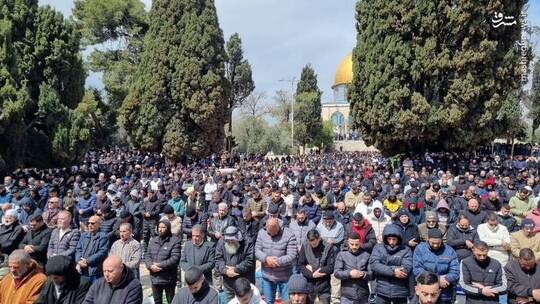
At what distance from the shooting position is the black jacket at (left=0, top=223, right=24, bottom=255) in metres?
6.76

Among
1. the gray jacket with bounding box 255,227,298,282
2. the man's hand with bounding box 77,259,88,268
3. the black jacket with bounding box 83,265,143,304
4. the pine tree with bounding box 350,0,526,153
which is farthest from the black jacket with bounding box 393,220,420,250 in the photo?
the pine tree with bounding box 350,0,526,153

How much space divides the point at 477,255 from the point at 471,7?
58.2 feet

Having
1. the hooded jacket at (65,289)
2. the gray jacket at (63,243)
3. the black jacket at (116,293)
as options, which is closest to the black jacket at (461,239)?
the black jacket at (116,293)

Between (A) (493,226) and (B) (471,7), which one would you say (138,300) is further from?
(B) (471,7)

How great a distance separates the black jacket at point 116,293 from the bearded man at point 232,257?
1793mm

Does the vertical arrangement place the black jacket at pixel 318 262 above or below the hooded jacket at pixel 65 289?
below

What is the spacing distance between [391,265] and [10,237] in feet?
17.2

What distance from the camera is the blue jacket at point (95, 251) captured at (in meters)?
6.30

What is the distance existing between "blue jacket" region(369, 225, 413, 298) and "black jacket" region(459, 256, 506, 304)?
605 mm

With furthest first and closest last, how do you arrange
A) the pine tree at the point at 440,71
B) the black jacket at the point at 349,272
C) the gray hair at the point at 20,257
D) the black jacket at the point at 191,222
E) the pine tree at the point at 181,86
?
1. the pine tree at the point at 181,86
2. the pine tree at the point at 440,71
3. the black jacket at the point at 191,222
4. the black jacket at the point at 349,272
5. the gray hair at the point at 20,257

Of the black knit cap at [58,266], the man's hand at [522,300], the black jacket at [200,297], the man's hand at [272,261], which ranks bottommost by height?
the man's hand at [522,300]

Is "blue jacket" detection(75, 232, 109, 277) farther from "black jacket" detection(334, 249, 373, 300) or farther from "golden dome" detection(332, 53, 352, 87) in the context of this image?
"golden dome" detection(332, 53, 352, 87)

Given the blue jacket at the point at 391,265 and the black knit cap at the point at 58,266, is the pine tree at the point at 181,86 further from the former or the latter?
the black knit cap at the point at 58,266

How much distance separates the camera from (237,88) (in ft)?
133
